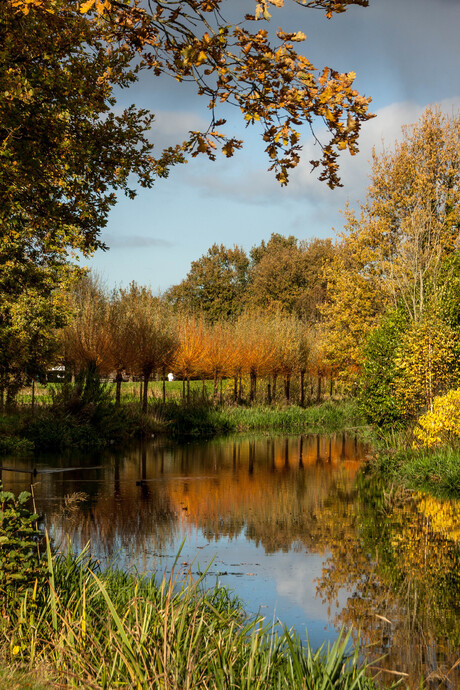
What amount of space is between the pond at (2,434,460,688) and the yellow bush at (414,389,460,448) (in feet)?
6.04

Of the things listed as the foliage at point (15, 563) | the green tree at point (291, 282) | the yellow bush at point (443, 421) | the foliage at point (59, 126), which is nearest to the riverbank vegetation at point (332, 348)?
the yellow bush at point (443, 421)

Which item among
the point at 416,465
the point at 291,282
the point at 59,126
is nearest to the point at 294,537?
the point at 416,465

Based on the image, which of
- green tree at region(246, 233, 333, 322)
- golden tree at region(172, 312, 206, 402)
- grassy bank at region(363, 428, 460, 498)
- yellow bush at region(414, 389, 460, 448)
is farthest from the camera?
green tree at region(246, 233, 333, 322)

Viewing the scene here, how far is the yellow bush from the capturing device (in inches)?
708

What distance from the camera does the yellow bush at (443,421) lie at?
17984 mm

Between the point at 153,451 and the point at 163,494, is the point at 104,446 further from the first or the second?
the point at 163,494

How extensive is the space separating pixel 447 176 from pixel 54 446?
912 inches

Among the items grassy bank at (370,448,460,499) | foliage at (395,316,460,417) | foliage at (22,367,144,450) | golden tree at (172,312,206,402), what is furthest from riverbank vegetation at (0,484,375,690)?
golden tree at (172,312,206,402)

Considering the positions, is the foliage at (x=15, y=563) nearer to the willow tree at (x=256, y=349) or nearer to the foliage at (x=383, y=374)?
the foliage at (x=383, y=374)

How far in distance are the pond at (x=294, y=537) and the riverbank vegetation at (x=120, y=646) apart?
1.67 ft

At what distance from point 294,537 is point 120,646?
29.0ft

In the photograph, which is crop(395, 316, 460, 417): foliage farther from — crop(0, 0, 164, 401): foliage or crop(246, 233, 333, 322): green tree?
crop(246, 233, 333, 322): green tree

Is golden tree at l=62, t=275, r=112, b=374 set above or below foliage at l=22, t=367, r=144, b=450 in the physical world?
above

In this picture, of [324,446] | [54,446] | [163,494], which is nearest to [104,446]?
[54,446]
